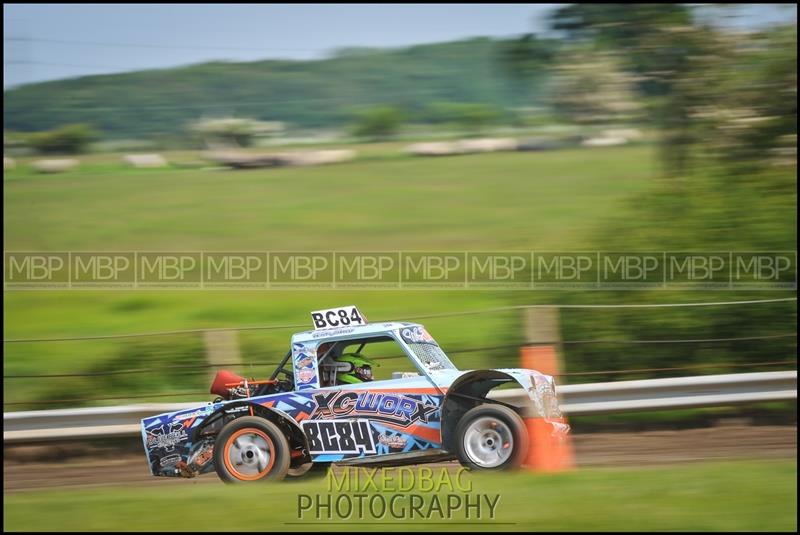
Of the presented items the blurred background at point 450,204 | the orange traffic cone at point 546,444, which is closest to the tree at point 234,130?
the blurred background at point 450,204

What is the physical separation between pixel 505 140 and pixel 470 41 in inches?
111

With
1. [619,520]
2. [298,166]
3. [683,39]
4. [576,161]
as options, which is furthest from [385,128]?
[619,520]

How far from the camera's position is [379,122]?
2175cm

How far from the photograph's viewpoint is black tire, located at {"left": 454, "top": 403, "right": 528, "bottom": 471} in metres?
6.58

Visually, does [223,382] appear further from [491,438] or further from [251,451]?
[491,438]

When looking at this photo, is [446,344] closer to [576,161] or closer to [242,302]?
[242,302]

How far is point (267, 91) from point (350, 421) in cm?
1638

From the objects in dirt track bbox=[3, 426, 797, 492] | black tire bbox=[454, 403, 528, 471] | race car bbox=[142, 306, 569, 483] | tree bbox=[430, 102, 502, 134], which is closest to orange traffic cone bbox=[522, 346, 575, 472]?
race car bbox=[142, 306, 569, 483]

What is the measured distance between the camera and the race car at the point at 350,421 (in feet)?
22.0

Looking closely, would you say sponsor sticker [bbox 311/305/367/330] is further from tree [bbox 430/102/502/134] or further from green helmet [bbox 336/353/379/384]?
tree [bbox 430/102/502/134]

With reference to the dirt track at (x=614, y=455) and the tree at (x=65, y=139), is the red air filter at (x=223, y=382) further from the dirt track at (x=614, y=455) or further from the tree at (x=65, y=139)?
the tree at (x=65, y=139)

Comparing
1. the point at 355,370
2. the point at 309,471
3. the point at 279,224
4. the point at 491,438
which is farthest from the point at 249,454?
the point at 279,224

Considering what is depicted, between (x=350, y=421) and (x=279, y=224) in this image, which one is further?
(x=279, y=224)

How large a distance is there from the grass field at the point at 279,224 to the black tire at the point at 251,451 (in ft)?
11.7
